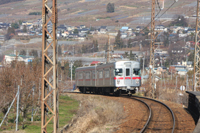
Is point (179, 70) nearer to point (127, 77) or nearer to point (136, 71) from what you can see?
point (136, 71)

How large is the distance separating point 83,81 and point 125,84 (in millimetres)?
10323

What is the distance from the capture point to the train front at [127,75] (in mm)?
29781

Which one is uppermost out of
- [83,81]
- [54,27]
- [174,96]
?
[54,27]

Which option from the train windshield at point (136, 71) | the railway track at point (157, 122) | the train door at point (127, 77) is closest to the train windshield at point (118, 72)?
the train door at point (127, 77)

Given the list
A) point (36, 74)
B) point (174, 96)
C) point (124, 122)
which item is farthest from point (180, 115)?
point (174, 96)

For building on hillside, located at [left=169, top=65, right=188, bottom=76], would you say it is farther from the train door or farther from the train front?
the train door

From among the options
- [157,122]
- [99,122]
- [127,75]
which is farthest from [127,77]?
[157,122]

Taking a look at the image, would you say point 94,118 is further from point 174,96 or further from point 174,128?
point 174,96

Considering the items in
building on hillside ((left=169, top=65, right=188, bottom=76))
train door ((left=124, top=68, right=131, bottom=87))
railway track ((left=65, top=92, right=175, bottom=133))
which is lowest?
building on hillside ((left=169, top=65, right=188, bottom=76))

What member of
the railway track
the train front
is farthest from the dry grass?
the train front

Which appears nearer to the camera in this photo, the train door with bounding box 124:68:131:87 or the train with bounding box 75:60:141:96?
the train with bounding box 75:60:141:96

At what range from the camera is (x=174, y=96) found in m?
52.3

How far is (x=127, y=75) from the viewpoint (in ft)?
98.9

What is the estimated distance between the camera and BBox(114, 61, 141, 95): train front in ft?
97.7
